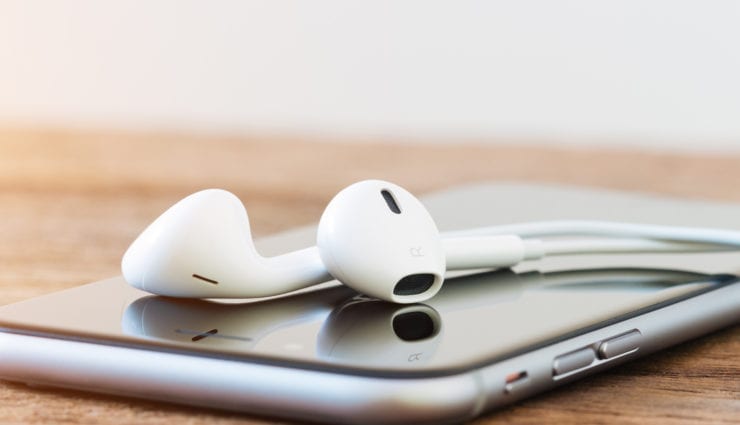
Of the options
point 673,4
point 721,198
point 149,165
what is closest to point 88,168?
point 149,165

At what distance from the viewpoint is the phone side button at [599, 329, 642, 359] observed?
0.56 m

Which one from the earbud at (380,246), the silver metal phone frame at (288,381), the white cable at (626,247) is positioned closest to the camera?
the silver metal phone frame at (288,381)

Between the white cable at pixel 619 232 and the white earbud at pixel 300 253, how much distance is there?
0.15 m

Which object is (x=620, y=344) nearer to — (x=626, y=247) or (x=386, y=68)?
(x=626, y=247)

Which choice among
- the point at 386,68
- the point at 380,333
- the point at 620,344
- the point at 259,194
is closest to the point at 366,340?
the point at 380,333

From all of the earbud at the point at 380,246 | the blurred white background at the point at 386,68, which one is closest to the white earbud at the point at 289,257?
the earbud at the point at 380,246

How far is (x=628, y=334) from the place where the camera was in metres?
0.58

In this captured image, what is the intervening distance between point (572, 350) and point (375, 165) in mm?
1120

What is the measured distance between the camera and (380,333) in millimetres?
540

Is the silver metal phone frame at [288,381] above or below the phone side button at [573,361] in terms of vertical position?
below

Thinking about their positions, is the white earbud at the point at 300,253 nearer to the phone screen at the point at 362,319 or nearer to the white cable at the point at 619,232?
the phone screen at the point at 362,319

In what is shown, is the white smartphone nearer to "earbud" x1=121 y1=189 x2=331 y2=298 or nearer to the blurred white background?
"earbud" x1=121 y1=189 x2=331 y2=298

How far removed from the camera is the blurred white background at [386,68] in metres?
2.52

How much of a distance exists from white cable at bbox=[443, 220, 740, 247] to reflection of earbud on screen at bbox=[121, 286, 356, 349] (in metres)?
0.18
